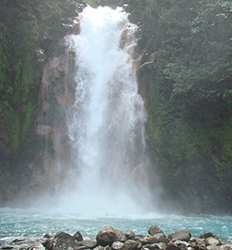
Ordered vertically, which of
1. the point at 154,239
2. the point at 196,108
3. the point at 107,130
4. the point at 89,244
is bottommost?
the point at 89,244

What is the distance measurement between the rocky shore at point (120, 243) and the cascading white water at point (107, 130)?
309 inches

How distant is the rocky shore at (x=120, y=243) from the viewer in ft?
40.7

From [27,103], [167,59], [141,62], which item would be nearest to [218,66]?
[167,59]

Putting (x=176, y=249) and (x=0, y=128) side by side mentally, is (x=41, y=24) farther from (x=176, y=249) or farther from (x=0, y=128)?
(x=176, y=249)

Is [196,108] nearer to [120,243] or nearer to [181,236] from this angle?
[181,236]

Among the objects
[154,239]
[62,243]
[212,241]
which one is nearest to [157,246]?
[154,239]

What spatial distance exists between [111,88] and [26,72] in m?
3.74

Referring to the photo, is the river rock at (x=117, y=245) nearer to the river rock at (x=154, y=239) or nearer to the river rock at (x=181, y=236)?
the river rock at (x=154, y=239)

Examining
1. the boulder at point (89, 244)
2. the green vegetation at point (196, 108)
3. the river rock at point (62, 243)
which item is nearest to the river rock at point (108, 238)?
the boulder at point (89, 244)

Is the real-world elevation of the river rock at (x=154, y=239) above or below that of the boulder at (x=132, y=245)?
above

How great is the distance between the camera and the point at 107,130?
24172 millimetres

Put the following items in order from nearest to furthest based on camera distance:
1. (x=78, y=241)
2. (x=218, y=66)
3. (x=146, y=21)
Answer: (x=78, y=241)
(x=218, y=66)
(x=146, y=21)

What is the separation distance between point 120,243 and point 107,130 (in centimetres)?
1179

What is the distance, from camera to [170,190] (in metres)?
23.0
